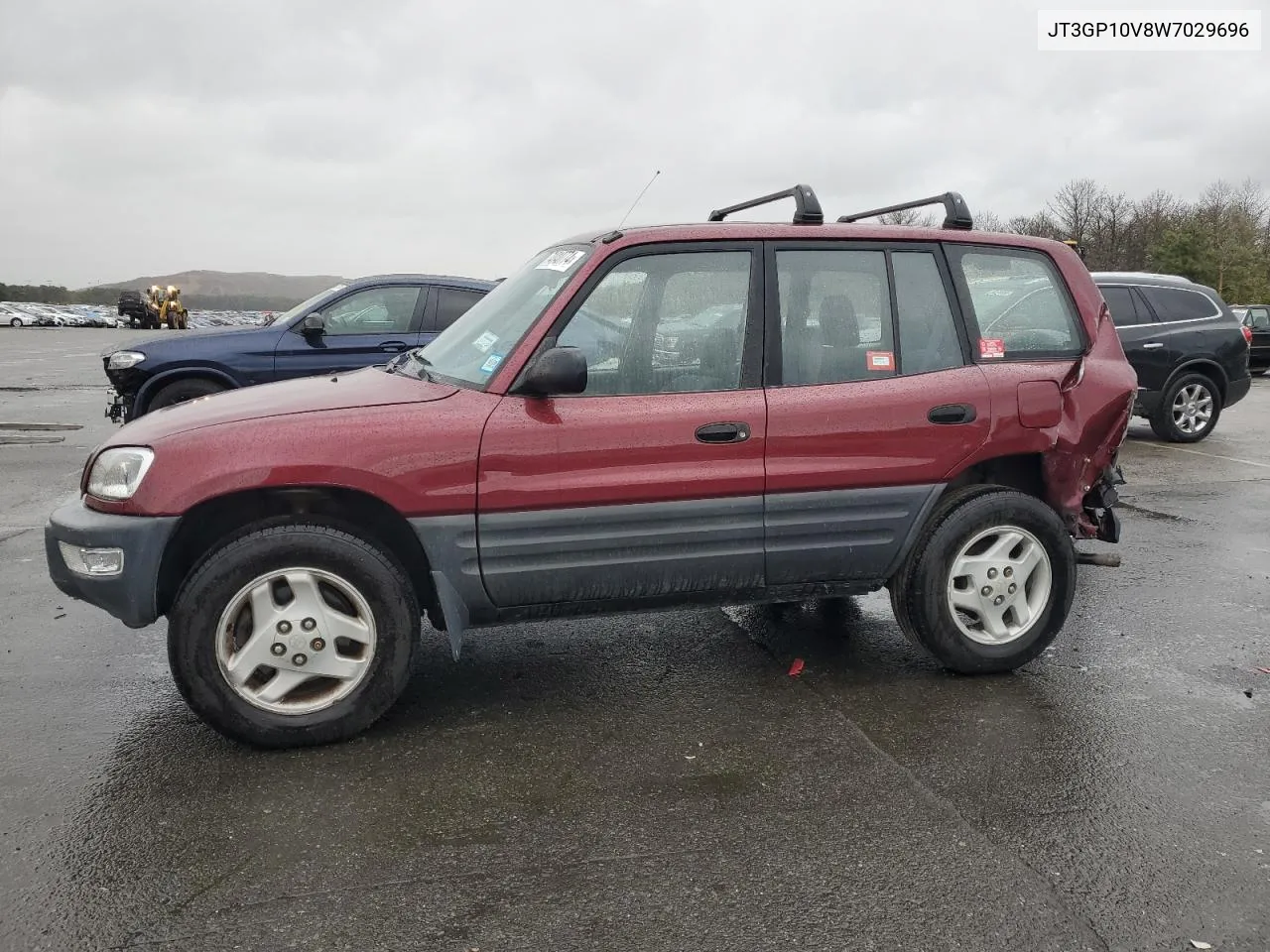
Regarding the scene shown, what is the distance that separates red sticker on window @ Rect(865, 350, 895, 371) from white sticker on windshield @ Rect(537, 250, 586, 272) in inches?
47.9

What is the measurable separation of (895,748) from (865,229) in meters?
2.11

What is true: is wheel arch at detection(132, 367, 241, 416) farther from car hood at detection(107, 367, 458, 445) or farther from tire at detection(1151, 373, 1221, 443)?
tire at detection(1151, 373, 1221, 443)

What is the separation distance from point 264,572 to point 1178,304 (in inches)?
451

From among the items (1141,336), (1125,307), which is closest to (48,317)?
(1125,307)

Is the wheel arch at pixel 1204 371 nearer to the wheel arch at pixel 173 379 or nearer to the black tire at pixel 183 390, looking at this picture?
the wheel arch at pixel 173 379

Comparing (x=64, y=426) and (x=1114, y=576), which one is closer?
(x=1114, y=576)

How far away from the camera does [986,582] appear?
169 inches

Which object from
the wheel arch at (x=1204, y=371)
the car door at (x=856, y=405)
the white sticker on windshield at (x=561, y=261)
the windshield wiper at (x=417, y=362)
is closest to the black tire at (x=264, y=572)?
the windshield wiper at (x=417, y=362)

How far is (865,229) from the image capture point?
4340 millimetres

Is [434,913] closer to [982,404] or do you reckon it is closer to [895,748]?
[895,748]

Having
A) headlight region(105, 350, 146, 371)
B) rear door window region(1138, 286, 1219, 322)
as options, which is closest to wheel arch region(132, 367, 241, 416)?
headlight region(105, 350, 146, 371)

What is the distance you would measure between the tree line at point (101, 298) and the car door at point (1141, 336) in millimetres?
71082

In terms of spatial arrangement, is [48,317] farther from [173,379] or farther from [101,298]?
[173,379]

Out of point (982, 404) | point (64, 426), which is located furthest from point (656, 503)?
point (64, 426)
